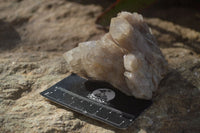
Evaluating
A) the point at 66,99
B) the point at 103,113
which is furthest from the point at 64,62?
the point at 103,113

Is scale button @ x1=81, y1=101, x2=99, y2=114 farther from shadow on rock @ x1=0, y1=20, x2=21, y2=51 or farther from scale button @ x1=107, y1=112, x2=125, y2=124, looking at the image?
shadow on rock @ x1=0, y1=20, x2=21, y2=51

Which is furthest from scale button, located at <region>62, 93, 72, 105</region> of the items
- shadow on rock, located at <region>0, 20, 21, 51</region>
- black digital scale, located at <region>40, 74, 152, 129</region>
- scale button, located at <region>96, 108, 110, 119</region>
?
shadow on rock, located at <region>0, 20, 21, 51</region>

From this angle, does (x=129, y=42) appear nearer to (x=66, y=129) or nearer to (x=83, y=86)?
(x=83, y=86)

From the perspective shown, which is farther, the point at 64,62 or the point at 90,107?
the point at 64,62

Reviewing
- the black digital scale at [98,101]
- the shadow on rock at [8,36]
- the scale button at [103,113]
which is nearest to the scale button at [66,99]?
the black digital scale at [98,101]

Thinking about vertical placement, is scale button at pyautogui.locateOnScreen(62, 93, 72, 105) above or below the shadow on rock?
above

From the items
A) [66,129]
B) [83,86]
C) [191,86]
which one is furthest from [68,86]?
[191,86]

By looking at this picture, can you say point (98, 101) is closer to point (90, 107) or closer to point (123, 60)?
point (90, 107)
